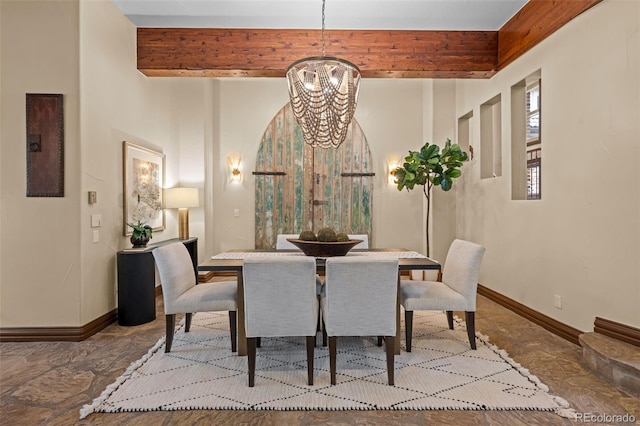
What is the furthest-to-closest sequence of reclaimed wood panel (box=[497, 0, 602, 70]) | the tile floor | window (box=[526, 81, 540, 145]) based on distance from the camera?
window (box=[526, 81, 540, 145])
reclaimed wood panel (box=[497, 0, 602, 70])
the tile floor

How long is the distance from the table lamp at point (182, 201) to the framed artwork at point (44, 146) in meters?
1.71

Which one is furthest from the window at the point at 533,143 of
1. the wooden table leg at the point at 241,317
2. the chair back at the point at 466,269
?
the wooden table leg at the point at 241,317

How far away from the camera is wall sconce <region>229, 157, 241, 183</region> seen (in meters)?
6.00

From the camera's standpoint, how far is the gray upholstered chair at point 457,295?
2984mm

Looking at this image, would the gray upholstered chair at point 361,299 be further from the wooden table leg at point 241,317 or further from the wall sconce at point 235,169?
the wall sconce at point 235,169

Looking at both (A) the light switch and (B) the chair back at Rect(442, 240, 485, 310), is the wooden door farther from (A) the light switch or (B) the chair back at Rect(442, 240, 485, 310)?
(B) the chair back at Rect(442, 240, 485, 310)

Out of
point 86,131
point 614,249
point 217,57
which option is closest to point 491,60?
point 614,249

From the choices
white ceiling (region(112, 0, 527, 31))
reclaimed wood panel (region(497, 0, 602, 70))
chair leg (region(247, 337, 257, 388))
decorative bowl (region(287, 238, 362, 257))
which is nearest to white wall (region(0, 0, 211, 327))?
white ceiling (region(112, 0, 527, 31))

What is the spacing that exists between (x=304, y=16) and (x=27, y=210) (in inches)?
130

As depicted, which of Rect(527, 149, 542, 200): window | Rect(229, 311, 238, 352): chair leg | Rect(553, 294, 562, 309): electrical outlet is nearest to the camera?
Rect(229, 311, 238, 352): chair leg

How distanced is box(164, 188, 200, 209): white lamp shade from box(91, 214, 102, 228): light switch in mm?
1395

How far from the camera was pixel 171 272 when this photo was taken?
2.95 metres

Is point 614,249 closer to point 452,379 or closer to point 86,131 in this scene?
point 452,379

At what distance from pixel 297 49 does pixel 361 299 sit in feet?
10.4
